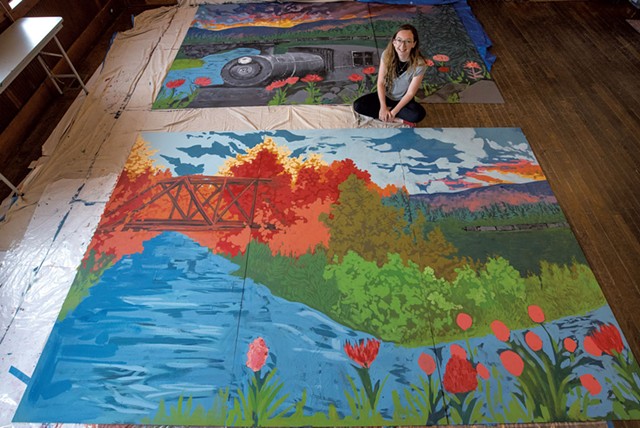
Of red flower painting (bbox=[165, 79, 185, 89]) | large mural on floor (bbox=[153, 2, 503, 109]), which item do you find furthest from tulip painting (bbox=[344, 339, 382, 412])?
red flower painting (bbox=[165, 79, 185, 89])

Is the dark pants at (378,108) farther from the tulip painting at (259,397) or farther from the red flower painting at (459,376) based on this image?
the tulip painting at (259,397)

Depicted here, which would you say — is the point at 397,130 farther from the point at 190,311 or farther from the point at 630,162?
the point at 190,311

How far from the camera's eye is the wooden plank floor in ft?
7.20

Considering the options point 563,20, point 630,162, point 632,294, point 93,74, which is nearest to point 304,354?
point 632,294

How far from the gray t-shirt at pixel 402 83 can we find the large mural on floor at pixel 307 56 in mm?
384

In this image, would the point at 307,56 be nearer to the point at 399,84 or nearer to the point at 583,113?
the point at 399,84

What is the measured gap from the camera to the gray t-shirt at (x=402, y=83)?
2488mm

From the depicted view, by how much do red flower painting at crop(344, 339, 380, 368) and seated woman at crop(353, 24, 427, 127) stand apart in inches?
64.2

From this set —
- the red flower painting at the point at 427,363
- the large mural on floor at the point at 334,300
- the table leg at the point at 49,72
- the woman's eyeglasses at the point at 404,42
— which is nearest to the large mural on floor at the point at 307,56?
the large mural on floor at the point at 334,300

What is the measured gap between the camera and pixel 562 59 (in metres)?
3.41

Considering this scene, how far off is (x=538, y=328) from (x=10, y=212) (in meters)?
Result: 3.12

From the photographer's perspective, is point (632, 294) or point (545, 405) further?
point (632, 294)

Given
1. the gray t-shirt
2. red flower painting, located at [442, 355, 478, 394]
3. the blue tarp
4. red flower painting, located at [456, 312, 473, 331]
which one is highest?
the gray t-shirt

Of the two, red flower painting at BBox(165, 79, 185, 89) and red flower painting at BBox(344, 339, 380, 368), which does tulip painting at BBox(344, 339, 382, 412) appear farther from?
red flower painting at BBox(165, 79, 185, 89)
